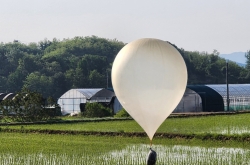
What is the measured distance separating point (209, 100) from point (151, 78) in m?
32.5

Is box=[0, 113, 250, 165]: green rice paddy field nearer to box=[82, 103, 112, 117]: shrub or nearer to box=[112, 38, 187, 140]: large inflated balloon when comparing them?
box=[112, 38, 187, 140]: large inflated balloon

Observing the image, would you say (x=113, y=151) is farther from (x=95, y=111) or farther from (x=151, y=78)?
(x=95, y=111)

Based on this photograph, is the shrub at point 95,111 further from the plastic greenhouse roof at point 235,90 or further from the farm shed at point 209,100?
the plastic greenhouse roof at point 235,90

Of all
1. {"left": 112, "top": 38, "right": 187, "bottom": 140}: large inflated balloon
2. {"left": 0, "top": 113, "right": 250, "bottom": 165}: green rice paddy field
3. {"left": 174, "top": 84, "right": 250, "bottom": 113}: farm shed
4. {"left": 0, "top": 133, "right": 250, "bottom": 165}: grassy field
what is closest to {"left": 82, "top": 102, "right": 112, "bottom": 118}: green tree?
{"left": 174, "top": 84, "right": 250, "bottom": 113}: farm shed

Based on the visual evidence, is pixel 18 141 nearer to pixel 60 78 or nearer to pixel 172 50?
pixel 172 50

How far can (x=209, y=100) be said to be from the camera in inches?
1922

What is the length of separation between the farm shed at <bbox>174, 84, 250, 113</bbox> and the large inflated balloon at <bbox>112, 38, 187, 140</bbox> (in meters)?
31.2

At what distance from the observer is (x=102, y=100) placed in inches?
2082

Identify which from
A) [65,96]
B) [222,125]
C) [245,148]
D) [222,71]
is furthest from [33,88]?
[245,148]

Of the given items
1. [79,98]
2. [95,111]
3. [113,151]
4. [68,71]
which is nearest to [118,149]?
[113,151]

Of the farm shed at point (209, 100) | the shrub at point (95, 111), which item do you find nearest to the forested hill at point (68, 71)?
the farm shed at point (209, 100)

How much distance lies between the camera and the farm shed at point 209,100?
159 feet

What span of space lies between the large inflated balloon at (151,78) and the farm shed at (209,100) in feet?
102

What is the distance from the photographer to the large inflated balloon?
16859 millimetres
